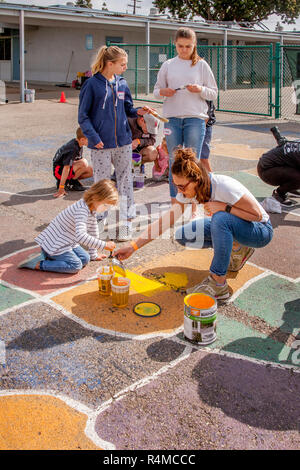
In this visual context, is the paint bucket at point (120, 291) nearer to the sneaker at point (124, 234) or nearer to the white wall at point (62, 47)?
the sneaker at point (124, 234)

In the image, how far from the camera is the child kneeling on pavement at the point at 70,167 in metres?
A: 6.66

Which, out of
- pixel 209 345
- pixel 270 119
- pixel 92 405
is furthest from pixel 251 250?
pixel 270 119

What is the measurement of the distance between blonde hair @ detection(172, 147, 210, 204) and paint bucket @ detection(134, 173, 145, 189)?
3524 millimetres

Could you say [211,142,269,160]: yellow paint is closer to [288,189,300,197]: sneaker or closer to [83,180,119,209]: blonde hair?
[288,189,300,197]: sneaker

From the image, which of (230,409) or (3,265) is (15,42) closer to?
(3,265)

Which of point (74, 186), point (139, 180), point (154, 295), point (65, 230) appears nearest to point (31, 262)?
point (65, 230)

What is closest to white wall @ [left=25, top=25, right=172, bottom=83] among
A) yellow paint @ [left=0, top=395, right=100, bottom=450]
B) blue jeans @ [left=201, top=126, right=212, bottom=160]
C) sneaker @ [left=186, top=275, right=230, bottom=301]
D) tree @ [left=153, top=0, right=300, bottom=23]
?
tree @ [left=153, top=0, right=300, bottom=23]

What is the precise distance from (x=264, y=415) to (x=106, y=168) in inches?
128

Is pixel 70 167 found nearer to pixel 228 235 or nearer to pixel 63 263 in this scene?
pixel 63 263

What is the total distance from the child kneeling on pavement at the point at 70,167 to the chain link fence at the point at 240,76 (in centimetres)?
821

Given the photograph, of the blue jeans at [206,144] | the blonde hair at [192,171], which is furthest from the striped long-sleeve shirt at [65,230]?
the blue jeans at [206,144]

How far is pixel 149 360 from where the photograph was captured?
312cm

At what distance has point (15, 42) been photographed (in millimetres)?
29828

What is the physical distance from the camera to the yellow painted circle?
12.1 ft
